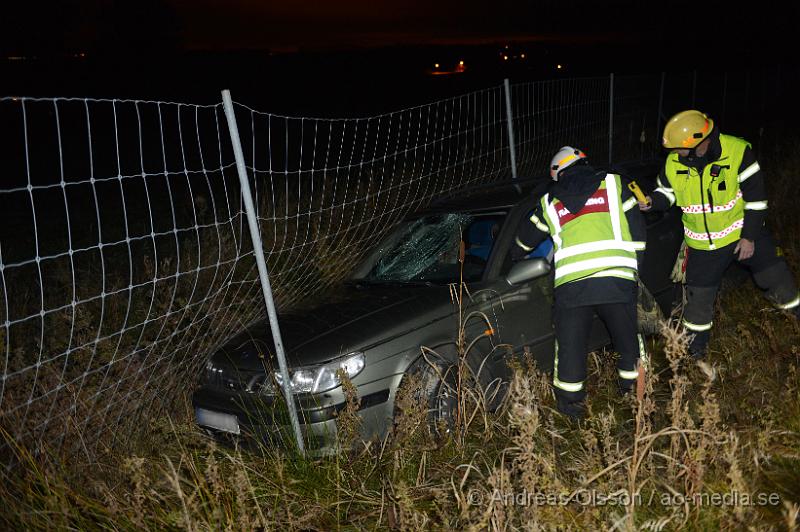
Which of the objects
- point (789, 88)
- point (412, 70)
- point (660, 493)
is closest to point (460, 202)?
point (660, 493)

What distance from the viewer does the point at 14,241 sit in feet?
38.2

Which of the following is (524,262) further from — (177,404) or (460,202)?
(177,404)

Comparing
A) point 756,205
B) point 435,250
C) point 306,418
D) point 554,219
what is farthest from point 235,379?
point 756,205

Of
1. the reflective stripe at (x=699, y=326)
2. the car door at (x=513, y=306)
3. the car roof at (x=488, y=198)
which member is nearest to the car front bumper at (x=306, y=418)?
the car door at (x=513, y=306)

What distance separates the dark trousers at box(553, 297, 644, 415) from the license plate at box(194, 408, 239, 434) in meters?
1.74

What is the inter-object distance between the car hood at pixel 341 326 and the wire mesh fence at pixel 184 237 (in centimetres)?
45

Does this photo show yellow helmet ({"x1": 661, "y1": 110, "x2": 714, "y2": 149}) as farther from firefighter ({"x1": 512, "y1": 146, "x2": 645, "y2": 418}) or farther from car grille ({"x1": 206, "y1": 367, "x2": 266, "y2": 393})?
car grille ({"x1": 206, "y1": 367, "x2": 266, "y2": 393})

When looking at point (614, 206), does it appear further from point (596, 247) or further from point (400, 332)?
point (400, 332)

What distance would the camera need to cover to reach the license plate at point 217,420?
13.7 ft

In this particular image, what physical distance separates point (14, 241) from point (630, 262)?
10113 mm

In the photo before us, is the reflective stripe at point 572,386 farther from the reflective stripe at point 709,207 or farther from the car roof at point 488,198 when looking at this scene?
the reflective stripe at point 709,207

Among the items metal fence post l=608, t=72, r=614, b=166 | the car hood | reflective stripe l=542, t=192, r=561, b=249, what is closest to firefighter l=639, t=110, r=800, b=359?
reflective stripe l=542, t=192, r=561, b=249

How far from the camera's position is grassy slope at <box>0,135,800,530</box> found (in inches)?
117

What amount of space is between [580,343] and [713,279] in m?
1.22
